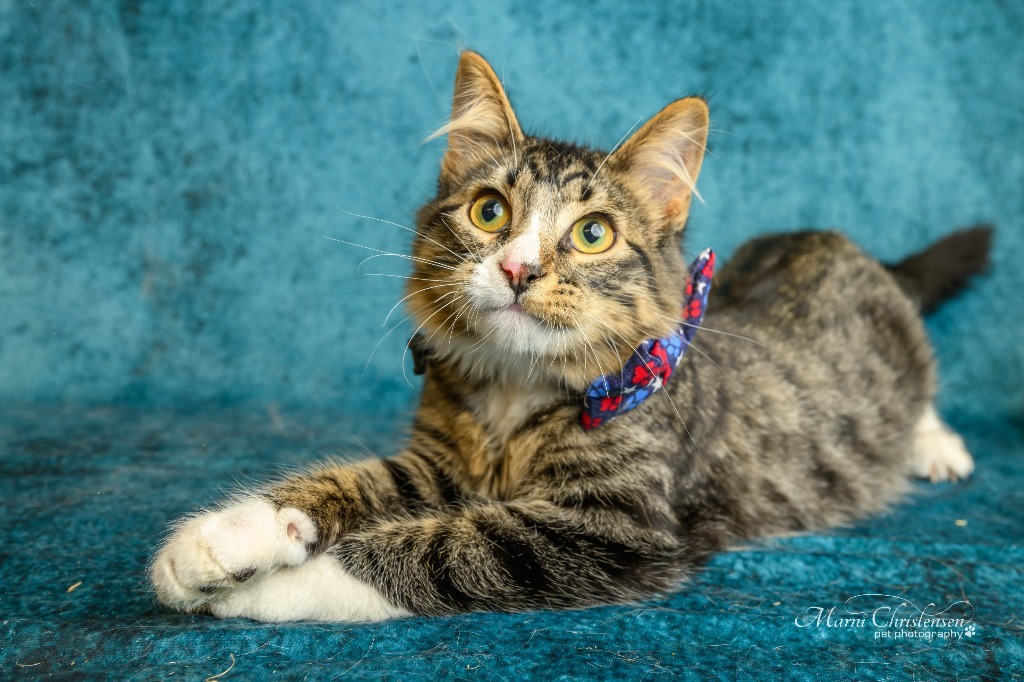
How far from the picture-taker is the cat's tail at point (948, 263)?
3148 mm

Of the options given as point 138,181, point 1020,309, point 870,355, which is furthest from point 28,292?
point 1020,309

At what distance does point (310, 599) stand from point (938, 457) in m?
2.15

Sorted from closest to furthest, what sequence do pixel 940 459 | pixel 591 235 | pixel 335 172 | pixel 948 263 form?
pixel 591 235 < pixel 940 459 < pixel 948 263 < pixel 335 172

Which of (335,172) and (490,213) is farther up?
(335,172)

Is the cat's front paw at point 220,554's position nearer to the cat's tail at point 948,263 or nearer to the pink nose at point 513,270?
the pink nose at point 513,270

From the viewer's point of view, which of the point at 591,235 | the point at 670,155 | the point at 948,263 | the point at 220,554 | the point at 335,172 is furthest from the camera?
the point at 335,172

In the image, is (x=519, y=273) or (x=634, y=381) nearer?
(x=519, y=273)

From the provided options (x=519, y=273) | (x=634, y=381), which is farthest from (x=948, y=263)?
(x=519, y=273)

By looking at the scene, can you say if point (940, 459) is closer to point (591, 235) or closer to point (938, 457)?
point (938, 457)

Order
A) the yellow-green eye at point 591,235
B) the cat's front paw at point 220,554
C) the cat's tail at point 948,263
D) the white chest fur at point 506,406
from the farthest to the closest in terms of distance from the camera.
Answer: the cat's tail at point 948,263, the white chest fur at point 506,406, the yellow-green eye at point 591,235, the cat's front paw at point 220,554

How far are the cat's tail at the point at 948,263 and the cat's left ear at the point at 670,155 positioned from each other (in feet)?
4.94

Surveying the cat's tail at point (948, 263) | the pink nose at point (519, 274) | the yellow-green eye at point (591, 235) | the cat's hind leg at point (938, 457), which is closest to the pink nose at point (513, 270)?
the pink nose at point (519, 274)

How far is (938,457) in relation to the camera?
2.86 m

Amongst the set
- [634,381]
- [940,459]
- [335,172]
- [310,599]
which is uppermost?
[335,172]
